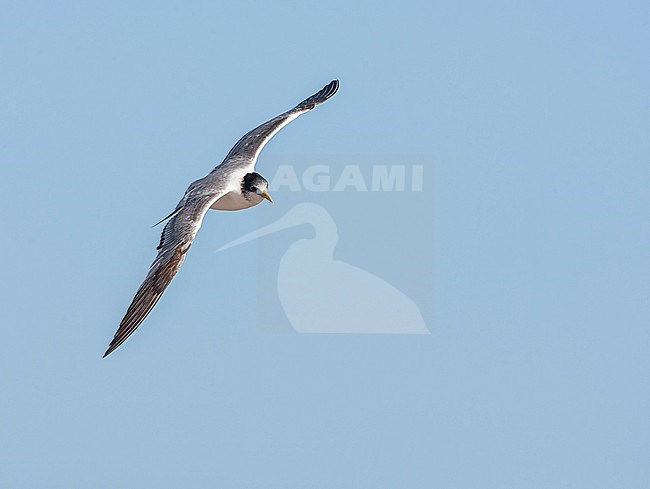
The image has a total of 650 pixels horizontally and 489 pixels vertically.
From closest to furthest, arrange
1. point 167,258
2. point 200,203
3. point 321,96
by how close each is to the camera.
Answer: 1. point 167,258
2. point 200,203
3. point 321,96

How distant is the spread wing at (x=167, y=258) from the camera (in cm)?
1450

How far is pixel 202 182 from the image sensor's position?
17.2m

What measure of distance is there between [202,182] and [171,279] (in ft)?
7.99

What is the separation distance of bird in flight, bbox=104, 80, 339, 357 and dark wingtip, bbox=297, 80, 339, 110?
2.03 ft

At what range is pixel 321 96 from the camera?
2181 cm

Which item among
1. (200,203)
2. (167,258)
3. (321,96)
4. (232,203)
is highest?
(321,96)

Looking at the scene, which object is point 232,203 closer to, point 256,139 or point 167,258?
point 167,258

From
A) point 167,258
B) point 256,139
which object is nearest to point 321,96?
point 256,139

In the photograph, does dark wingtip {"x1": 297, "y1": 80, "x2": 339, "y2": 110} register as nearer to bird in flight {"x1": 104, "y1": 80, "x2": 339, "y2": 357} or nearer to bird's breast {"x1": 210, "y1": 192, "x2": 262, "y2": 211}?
bird in flight {"x1": 104, "y1": 80, "x2": 339, "y2": 357}

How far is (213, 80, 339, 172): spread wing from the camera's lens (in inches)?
734

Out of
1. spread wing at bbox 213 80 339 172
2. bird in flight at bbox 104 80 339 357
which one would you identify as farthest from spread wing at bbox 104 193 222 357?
spread wing at bbox 213 80 339 172

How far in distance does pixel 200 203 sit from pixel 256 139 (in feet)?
10.9

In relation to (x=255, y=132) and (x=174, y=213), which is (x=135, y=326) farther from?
(x=255, y=132)

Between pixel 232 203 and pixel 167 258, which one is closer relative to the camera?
pixel 167 258
